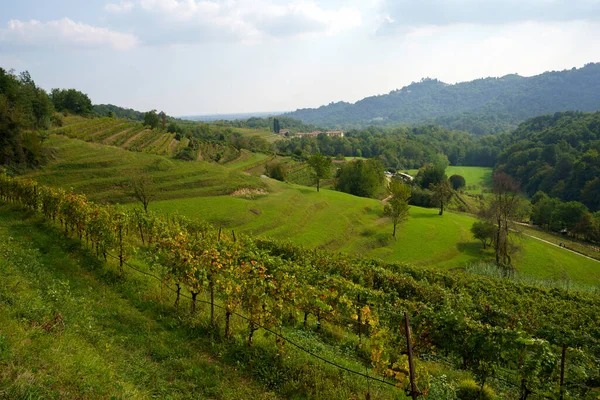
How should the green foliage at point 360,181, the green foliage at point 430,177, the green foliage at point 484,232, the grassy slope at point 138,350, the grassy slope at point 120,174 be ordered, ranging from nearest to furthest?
the grassy slope at point 138,350 → the grassy slope at point 120,174 → the green foliage at point 484,232 → the green foliage at point 360,181 → the green foliage at point 430,177

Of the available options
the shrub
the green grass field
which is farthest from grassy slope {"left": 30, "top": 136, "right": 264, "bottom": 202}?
the green grass field

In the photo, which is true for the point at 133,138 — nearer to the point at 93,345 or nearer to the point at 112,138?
the point at 112,138

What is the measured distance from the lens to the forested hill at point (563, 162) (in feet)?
339

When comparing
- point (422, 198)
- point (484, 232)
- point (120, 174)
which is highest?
point (120, 174)

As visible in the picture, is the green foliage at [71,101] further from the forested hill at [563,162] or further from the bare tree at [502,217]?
the forested hill at [563,162]

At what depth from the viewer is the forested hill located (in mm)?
103231

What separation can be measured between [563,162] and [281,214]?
388ft

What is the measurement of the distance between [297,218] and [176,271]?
37.7 m

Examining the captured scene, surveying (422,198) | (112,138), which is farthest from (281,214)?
(422,198)

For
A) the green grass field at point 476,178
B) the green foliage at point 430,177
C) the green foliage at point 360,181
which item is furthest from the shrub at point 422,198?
the green grass field at point 476,178

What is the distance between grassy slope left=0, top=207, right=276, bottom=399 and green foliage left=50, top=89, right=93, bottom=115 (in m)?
98.8

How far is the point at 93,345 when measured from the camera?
10266 mm

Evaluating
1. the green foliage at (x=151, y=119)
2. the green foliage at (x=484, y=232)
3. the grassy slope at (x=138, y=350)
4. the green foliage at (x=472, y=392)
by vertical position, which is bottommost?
the green foliage at (x=484, y=232)

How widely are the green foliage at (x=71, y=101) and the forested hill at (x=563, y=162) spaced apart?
491 ft
